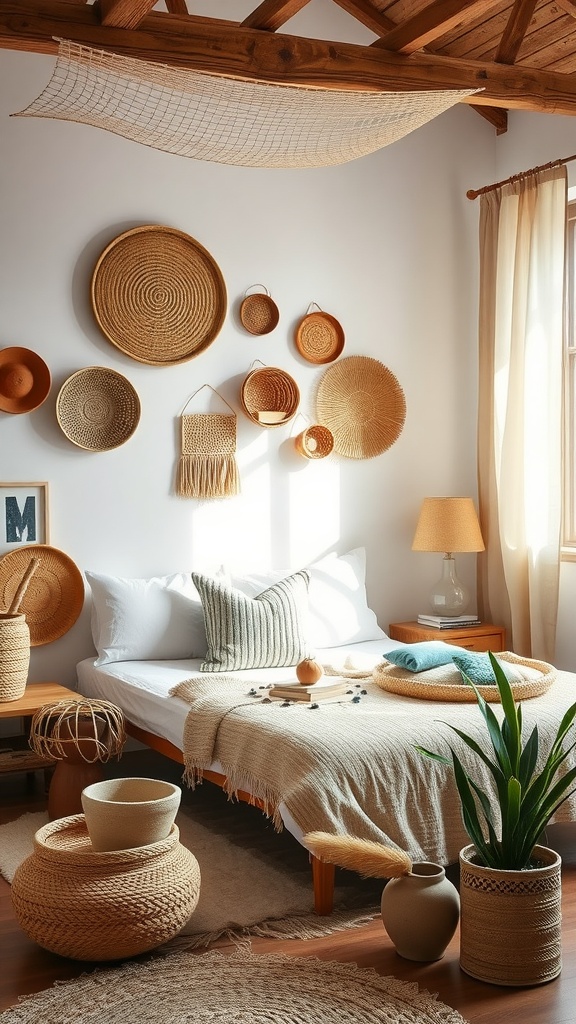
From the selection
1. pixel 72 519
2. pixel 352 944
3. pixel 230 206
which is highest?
pixel 230 206

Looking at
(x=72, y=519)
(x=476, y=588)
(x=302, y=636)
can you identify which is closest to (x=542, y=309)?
(x=476, y=588)

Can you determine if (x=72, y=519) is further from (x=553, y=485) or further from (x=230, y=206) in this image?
(x=553, y=485)

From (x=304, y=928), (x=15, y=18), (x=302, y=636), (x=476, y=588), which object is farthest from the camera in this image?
(x=476, y=588)

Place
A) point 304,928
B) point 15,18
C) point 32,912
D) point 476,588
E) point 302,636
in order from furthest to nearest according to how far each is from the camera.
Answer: point 476,588 < point 302,636 < point 15,18 < point 304,928 < point 32,912

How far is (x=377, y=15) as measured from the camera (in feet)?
17.0

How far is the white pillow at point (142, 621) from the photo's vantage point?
446 centimetres

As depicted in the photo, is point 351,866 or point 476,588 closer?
point 351,866

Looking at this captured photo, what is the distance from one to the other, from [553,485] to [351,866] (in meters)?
2.77

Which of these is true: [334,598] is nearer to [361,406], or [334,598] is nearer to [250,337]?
[361,406]

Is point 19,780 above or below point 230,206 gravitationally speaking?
below

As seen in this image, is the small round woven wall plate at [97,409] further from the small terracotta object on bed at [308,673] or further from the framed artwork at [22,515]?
the small terracotta object on bed at [308,673]

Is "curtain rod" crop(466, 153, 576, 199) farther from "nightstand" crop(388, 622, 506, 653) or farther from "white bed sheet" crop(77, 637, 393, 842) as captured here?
"white bed sheet" crop(77, 637, 393, 842)

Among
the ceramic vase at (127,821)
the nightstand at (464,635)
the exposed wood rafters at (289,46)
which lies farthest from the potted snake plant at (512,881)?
the nightstand at (464,635)

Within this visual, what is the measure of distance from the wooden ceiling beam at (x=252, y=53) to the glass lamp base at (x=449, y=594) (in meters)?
2.27
